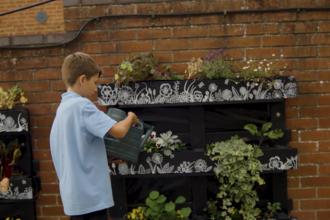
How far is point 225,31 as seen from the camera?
8.54ft

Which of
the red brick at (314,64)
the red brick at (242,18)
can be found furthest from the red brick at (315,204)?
the red brick at (242,18)

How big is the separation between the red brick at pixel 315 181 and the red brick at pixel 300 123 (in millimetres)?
441

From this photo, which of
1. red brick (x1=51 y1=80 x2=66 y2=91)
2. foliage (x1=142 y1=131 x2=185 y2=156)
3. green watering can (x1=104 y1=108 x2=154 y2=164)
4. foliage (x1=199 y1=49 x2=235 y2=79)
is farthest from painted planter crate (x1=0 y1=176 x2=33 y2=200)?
foliage (x1=199 y1=49 x2=235 y2=79)

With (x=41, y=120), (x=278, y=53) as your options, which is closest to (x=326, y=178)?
(x=278, y=53)

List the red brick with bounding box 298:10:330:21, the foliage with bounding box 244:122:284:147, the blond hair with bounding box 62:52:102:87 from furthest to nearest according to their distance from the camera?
the red brick with bounding box 298:10:330:21 < the foliage with bounding box 244:122:284:147 < the blond hair with bounding box 62:52:102:87

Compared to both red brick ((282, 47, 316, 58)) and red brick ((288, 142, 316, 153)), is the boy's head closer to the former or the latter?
red brick ((282, 47, 316, 58))

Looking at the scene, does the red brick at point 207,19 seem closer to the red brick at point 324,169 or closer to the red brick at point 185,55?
the red brick at point 185,55

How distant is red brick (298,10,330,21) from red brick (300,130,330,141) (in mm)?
928

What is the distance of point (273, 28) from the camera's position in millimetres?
2580

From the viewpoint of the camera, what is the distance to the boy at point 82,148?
172 cm

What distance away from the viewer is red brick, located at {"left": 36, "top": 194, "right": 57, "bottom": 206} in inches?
109

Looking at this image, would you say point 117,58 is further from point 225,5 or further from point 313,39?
point 313,39

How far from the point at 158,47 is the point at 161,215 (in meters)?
1.37

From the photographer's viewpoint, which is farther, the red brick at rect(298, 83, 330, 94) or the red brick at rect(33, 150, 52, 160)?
the red brick at rect(33, 150, 52, 160)
